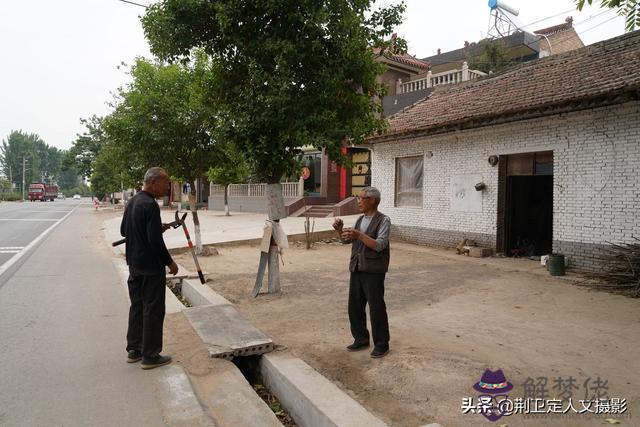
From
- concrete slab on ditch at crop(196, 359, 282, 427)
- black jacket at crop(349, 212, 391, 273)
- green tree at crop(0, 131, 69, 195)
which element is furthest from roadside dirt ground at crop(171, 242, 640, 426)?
green tree at crop(0, 131, 69, 195)

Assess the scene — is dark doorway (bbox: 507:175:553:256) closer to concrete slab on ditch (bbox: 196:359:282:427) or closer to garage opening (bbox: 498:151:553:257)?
garage opening (bbox: 498:151:553:257)

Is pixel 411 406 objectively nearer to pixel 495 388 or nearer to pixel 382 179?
pixel 495 388

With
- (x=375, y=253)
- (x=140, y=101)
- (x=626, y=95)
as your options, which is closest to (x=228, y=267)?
(x=140, y=101)

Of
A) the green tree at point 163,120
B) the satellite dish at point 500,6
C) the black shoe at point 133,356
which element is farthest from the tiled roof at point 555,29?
the black shoe at point 133,356

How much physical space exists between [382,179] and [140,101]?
7.61 metres

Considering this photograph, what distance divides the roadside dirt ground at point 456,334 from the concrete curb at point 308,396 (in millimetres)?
244

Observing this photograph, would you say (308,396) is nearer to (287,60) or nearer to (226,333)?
(226,333)

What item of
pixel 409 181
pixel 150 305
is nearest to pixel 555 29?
pixel 409 181

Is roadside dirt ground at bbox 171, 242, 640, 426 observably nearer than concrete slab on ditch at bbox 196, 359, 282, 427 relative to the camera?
No

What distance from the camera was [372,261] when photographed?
4.41 meters

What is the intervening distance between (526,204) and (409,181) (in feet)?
11.4

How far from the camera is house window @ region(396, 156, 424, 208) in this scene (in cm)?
1375

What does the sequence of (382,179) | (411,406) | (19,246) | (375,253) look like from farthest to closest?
(382,179)
(19,246)
(375,253)
(411,406)

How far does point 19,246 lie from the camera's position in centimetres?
1362
